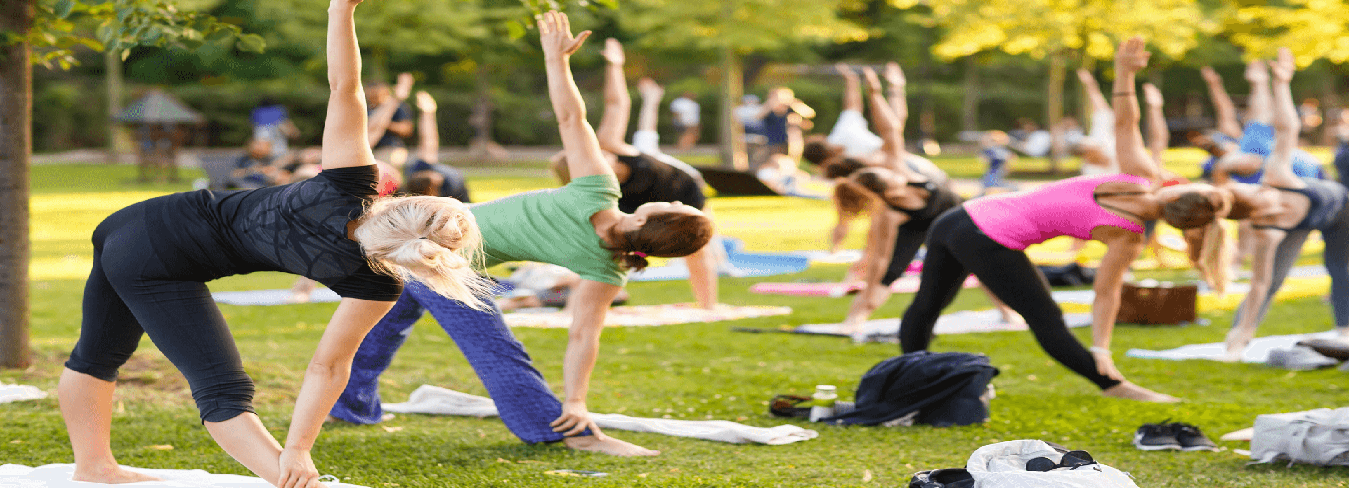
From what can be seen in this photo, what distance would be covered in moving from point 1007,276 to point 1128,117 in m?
1.06

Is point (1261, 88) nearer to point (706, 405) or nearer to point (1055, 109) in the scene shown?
point (706, 405)

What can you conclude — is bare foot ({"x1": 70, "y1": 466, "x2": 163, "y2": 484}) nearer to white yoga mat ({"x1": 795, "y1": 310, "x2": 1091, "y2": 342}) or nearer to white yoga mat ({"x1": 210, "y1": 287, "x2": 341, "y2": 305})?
white yoga mat ({"x1": 795, "y1": 310, "x2": 1091, "y2": 342})

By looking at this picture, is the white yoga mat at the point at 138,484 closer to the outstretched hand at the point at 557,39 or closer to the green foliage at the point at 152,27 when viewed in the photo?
the outstretched hand at the point at 557,39

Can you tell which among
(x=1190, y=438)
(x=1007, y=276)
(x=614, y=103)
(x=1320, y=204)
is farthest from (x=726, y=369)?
(x=1320, y=204)

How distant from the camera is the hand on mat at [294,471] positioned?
11.8 ft

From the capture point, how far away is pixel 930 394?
5.73m

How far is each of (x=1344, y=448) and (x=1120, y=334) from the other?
4101mm

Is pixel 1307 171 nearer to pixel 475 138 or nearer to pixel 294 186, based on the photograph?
pixel 294 186

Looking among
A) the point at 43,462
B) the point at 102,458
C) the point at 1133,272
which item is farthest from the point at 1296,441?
the point at 1133,272

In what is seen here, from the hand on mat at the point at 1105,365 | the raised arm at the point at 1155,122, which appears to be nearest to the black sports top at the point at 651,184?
the hand on mat at the point at 1105,365

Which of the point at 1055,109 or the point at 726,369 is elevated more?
the point at 726,369

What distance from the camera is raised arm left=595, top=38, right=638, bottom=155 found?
6.94 m

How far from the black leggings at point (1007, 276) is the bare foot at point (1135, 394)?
0.04 m

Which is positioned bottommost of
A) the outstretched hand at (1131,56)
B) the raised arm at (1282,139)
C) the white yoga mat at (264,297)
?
the white yoga mat at (264,297)
